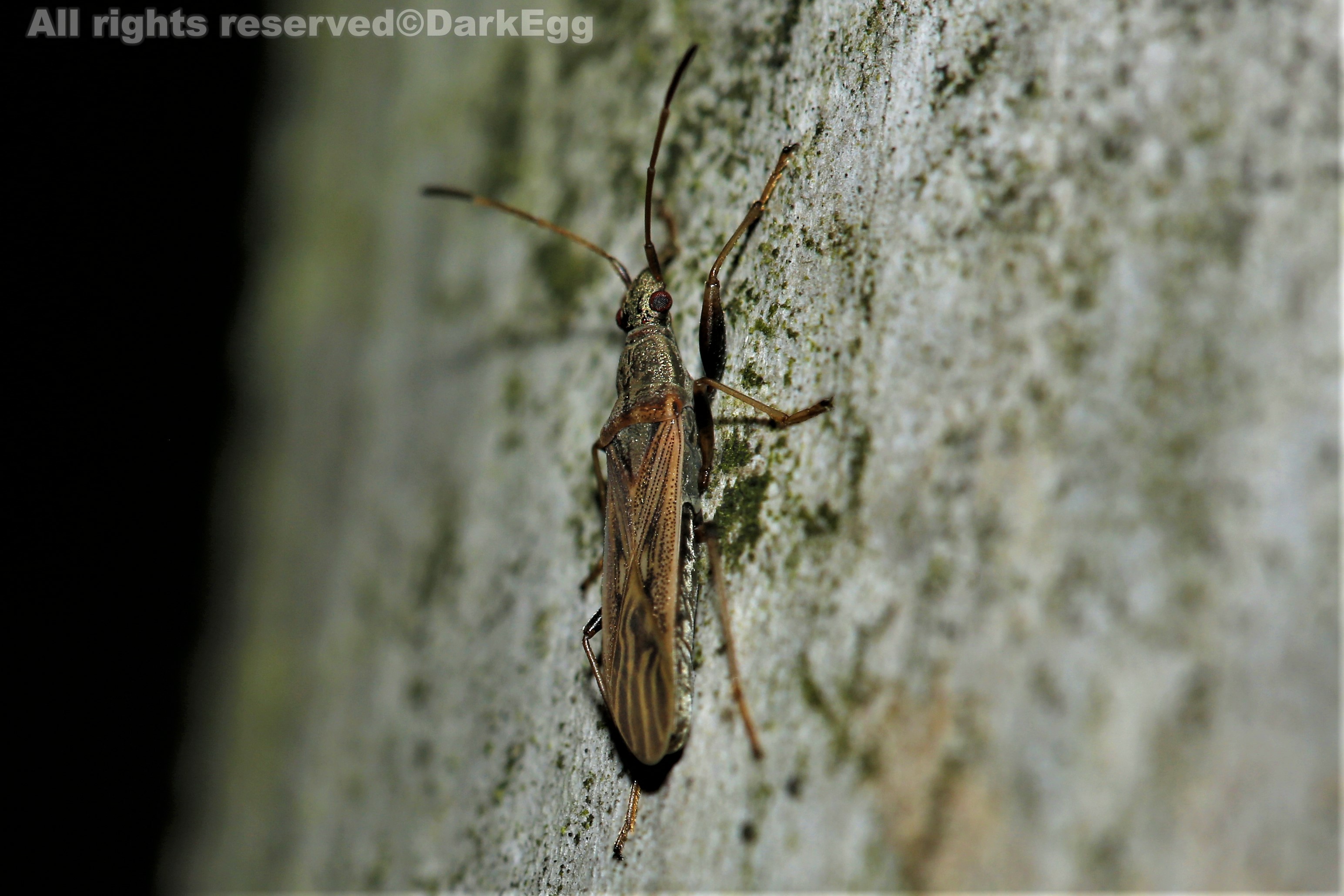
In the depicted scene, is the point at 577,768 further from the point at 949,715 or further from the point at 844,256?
the point at 844,256

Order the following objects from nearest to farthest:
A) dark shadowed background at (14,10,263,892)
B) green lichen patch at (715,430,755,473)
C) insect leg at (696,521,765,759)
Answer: insect leg at (696,521,765,759) → green lichen patch at (715,430,755,473) → dark shadowed background at (14,10,263,892)

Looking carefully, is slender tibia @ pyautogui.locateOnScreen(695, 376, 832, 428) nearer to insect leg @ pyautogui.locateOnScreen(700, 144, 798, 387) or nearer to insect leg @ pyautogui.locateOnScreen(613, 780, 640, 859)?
insect leg @ pyautogui.locateOnScreen(700, 144, 798, 387)

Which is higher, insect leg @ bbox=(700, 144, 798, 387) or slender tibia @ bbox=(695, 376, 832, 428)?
insect leg @ bbox=(700, 144, 798, 387)

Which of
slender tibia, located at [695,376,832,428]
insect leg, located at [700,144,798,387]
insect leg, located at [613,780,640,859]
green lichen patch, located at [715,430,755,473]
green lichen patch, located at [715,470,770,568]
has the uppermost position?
insect leg, located at [700,144,798,387]

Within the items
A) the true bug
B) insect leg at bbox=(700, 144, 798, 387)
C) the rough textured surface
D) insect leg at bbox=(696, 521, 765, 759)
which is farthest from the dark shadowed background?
insect leg at bbox=(696, 521, 765, 759)

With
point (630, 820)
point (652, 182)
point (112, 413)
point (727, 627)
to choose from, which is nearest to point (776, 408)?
point (727, 627)

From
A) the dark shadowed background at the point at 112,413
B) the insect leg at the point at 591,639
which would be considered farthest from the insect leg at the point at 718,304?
the dark shadowed background at the point at 112,413

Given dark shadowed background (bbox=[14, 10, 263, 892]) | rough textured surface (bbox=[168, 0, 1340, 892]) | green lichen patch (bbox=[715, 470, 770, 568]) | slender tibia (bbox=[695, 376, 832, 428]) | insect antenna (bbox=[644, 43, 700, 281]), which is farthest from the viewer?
dark shadowed background (bbox=[14, 10, 263, 892])

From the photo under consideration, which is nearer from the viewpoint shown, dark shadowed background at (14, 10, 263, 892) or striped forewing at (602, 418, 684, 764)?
striped forewing at (602, 418, 684, 764)
